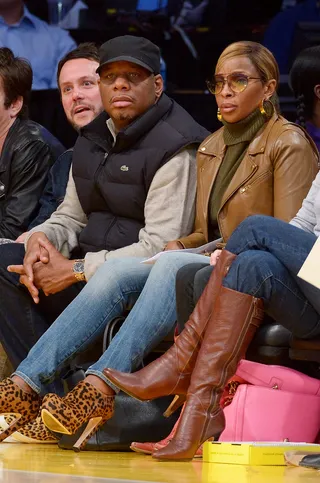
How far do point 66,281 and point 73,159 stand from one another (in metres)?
0.58

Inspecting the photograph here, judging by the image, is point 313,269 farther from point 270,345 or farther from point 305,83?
point 305,83

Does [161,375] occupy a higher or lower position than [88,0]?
lower

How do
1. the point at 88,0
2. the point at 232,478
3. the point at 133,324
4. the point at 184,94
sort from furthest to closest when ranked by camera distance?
the point at 88,0 → the point at 184,94 → the point at 133,324 → the point at 232,478

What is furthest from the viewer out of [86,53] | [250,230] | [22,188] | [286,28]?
[286,28]

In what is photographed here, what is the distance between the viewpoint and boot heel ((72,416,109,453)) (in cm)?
353

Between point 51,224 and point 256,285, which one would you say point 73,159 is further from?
point 256,285

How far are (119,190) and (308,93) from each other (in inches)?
38.3

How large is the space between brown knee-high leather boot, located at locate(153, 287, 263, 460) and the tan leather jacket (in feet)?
2.05

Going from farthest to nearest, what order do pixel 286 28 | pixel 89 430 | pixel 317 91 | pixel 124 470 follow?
pixel 286 28 → pixel 317 91 → pixel 89 430 → pixel 124 470

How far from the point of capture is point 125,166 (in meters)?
4.23

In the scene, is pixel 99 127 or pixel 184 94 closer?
pixel 99 127

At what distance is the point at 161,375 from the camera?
3283 mm

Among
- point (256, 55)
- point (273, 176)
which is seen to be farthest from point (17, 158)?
point (273, 176)

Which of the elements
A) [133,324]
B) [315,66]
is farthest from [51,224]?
[315,66]
